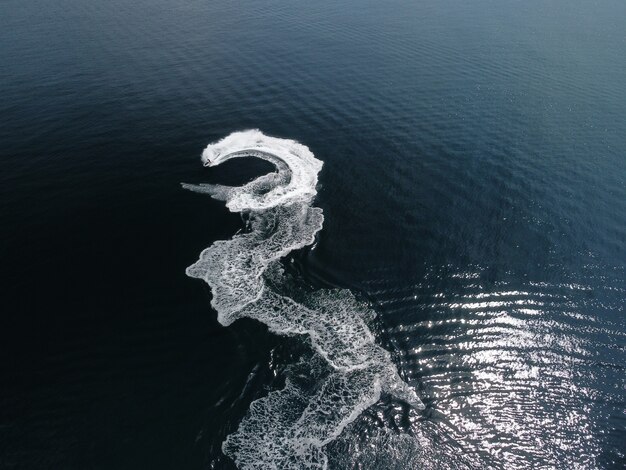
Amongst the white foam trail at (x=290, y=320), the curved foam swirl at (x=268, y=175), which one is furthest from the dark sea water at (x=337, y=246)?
the curved foam swirl at (x=268, y=175)

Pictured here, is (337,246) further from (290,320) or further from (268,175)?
(268,175)

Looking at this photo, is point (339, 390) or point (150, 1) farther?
point (150, 1)

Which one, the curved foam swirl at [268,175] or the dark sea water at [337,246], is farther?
the curved foam swirl at [268,175]

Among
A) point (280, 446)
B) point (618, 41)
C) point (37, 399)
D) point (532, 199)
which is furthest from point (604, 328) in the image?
point (618, 41)

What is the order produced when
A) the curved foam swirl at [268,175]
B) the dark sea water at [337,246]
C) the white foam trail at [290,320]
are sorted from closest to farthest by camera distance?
the white foam trail at [290,320]
the dark sea water at [337,246]
the curved foam swirl at [268,175]

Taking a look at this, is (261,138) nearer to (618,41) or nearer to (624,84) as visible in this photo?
(624,84)

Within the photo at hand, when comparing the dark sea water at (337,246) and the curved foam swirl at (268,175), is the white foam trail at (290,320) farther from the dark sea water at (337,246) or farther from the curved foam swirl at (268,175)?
the dark sea water at (337,246)
